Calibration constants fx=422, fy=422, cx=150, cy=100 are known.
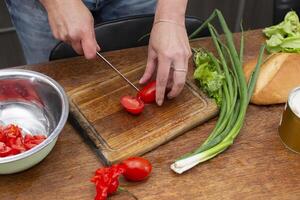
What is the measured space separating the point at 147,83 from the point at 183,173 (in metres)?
0.33

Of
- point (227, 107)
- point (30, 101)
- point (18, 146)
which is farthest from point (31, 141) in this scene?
point (227, 107)

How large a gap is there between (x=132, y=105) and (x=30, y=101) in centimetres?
29

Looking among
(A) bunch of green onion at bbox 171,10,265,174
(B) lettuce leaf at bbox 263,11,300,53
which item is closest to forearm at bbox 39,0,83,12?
(A) bunch of green onion at bbox 171,10,265,174

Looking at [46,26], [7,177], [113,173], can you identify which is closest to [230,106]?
[113,173]

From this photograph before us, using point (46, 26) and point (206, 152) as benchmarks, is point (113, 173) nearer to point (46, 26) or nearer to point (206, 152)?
point (206, 152)

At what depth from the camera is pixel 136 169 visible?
37.7 inches

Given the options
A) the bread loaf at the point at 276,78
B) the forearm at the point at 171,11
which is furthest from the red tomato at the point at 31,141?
the bread loaf at the point at 276,78

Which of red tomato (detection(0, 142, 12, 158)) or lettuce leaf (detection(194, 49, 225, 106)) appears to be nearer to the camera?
red tomato (detection(0, 142, 12, 158))

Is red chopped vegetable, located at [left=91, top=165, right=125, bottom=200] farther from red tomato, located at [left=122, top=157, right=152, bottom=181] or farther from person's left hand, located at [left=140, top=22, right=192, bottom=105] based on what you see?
person's left hand, located at [left=140, top=22, right=192, bottom=105]

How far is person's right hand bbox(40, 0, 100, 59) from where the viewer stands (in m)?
1.12

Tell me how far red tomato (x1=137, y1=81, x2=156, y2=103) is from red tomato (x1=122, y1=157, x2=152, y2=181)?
0.75ft

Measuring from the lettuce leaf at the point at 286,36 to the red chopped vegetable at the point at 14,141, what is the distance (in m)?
0.79

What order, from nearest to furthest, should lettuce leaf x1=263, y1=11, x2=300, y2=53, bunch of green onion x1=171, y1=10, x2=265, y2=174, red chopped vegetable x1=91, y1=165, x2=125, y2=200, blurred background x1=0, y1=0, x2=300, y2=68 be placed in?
red chopped vegetable x1=91, y1=165, x2=125, y2=200
bunch of green onion x1=171, y1=10, x2=265, y2=174
lettuce leaf x1=263, y1=11, x2=300, y2=53
blurred background x1=0, y1=0, x2=300, y2=68

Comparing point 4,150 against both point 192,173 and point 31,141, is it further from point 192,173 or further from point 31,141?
point 192,173
